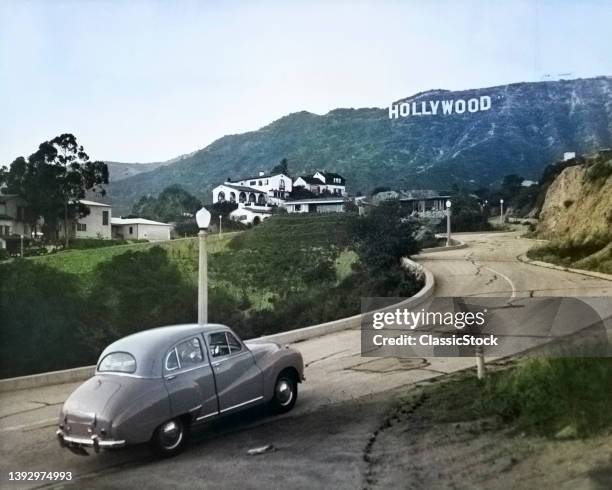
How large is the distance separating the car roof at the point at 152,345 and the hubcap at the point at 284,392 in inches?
24.8

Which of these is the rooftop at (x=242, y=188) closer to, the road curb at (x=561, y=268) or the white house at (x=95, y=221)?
the white house at (x=95, y=221)

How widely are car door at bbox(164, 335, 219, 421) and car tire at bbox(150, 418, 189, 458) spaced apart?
0.24 ft

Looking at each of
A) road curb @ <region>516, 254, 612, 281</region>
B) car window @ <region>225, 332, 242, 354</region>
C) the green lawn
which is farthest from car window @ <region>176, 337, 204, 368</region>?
road curb @ <region>516, 254, 612, 281</region>

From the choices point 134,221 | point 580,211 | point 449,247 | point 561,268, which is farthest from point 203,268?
point 580,211

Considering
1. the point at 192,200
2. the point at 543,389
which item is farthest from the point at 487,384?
the point at 192,200

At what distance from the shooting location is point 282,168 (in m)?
5.29

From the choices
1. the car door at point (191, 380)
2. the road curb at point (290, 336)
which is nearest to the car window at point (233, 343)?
the car door at point (191, 380)

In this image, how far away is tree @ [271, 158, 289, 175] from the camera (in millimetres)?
5273

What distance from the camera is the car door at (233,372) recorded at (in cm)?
407

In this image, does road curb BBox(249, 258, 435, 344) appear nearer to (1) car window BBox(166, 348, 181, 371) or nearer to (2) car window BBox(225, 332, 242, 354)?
(2) car window BBox(225, 332, 242, 354)

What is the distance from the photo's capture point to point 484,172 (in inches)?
209

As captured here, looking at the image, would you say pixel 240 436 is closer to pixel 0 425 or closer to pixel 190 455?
pixel 190 455

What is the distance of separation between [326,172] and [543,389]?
222 cm

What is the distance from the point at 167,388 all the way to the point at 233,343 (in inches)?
25.4
